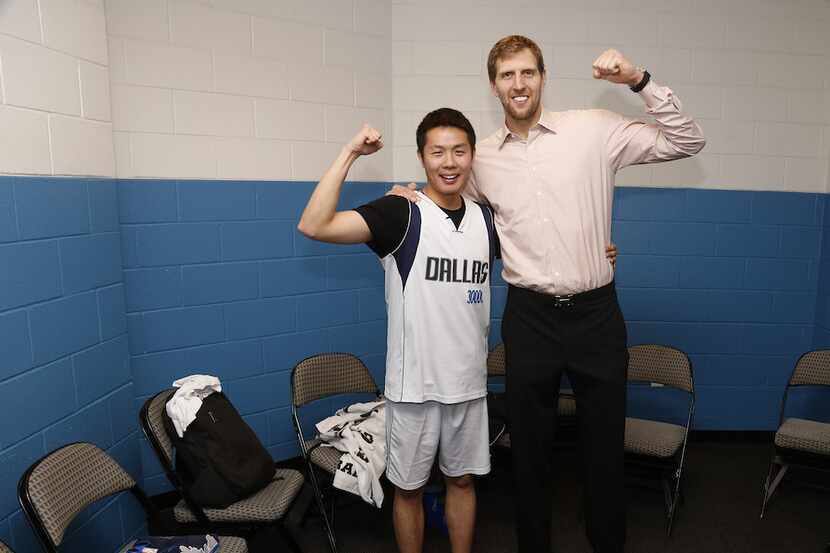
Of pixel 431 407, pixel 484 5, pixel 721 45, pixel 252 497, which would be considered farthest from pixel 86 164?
pixel 721 45

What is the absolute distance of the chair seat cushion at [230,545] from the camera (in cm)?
181

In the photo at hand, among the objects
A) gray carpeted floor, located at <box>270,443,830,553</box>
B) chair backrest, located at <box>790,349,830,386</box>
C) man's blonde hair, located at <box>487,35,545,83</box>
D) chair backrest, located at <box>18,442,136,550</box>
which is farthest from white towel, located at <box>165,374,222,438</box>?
chair backrest, located at <box>790,349,830,386</box>

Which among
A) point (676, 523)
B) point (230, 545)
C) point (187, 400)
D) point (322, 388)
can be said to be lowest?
point (676, 523)

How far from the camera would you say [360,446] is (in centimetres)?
247

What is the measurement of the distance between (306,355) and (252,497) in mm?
1144

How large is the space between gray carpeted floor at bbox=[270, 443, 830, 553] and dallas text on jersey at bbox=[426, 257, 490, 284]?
127 centimetres

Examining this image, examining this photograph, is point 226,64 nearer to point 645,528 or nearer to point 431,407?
point 431,407

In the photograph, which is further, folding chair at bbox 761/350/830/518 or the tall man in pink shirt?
folding chair at bbox 761/350/830/518

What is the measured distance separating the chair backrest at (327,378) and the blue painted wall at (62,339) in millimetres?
734

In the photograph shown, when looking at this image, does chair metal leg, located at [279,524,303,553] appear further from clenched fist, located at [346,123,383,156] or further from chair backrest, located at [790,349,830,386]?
chair backrest, located at [790,349,830,386]

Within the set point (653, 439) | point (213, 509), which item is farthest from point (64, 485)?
point (653, 439)

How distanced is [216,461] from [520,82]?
1.73 m

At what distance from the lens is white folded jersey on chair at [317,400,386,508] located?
2.36m

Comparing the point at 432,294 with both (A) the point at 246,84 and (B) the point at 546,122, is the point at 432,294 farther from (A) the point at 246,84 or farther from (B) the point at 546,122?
(A) the point at 246,84
